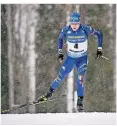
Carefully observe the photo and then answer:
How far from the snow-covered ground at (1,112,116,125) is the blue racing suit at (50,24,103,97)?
13.2 inches

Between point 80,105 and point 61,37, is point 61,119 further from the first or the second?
point 61,37

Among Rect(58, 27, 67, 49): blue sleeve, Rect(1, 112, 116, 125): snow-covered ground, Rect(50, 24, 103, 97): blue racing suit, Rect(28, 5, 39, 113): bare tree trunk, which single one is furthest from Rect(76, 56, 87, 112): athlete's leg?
Rect(28, 5, 39, 113): bare tree trunk

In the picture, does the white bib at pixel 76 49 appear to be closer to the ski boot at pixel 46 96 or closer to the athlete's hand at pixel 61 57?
the athlete's hand at pixel 61 57

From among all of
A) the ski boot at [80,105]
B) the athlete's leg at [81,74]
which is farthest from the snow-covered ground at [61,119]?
the athlete's leg at [81,74]

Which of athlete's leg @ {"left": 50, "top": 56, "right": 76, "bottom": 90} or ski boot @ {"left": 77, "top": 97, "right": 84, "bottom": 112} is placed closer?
athlete's leg @ {"left": 50, "top": 56, "right": 76, "bottom": 90}

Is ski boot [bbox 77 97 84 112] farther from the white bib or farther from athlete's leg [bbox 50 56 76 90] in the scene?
the white bib

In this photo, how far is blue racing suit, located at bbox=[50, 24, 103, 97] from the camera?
502cm

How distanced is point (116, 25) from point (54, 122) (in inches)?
55.8

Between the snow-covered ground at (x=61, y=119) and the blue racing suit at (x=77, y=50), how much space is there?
13.2 inches

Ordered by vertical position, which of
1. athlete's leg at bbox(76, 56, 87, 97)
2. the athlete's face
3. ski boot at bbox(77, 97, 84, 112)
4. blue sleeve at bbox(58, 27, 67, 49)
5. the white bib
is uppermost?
the athlete's face

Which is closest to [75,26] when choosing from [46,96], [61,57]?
[61,57]

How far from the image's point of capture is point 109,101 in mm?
5348

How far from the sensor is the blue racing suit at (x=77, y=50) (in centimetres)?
502

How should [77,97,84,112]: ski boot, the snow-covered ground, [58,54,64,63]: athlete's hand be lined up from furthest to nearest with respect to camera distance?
[77,97,84,112]: ski boot, [58,54,64,63]: athlete's hand, the snow-covered ground
